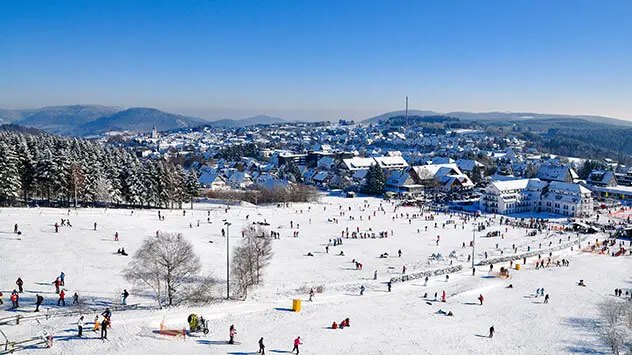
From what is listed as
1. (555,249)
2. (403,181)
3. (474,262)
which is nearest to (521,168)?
(403,181)

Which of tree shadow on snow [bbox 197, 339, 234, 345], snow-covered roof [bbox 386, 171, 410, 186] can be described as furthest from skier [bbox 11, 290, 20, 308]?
snow-covered roof [bbox 386, 171, 410, 186]

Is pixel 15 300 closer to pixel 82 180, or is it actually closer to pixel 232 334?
pixel 232 334

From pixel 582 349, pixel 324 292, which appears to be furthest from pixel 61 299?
pixel 582 349

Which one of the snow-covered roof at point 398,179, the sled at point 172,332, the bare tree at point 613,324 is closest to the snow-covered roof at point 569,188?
the snow-covered roof at point 398,179

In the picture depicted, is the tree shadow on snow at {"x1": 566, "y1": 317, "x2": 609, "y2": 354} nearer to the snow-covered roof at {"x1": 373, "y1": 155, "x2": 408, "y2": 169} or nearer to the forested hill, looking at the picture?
the forested hill

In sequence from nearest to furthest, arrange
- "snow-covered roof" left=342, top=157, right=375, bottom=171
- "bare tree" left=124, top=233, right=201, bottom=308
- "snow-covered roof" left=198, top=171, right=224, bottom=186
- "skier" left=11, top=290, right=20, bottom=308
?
"skier" left=11, top=290, right=20, bottom=308
"bare tree" left=124, top=233, right=201, bottom=308
"snow-covered roof" left=198, top=171, right=224, bottom=186
"snow-covered roof" left=342, top=157, right=375, bottom=171

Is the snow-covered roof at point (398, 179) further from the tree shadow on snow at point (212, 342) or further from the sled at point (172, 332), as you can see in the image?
the sled at point (172, 332)

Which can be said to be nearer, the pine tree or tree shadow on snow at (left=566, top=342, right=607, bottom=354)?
tree shadow on snow at (left=566, top=342, right=607, bottom=354)
